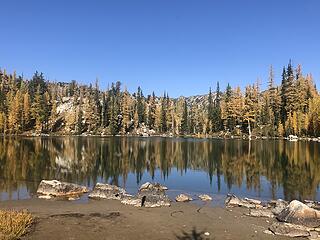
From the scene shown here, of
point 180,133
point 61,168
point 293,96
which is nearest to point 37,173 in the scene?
point 61,168

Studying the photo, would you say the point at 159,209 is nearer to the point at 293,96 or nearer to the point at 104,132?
the point at 293,96

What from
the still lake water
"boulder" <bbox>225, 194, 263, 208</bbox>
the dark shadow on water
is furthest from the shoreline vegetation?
the dark shadow on water

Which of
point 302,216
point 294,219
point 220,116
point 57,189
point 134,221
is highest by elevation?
point 220,116

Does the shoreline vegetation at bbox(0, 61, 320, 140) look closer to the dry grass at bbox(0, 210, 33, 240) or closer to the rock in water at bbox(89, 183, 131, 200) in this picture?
the rock in water at bbox(89, 183, 131, 200)

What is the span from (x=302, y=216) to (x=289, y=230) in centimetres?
216

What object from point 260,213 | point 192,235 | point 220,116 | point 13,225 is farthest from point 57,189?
point 220,116

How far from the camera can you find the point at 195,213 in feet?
73.5

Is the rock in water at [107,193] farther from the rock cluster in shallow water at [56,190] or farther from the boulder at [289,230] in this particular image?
the boulder at [289,230]

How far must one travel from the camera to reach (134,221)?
19.5m

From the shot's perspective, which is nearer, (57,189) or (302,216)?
(302,216)

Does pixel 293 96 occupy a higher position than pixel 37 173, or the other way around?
pixel 293 96

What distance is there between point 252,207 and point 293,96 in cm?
12222

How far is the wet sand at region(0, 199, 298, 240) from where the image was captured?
16844 millimetres

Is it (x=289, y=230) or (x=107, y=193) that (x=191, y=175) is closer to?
(x=107, y=193)
